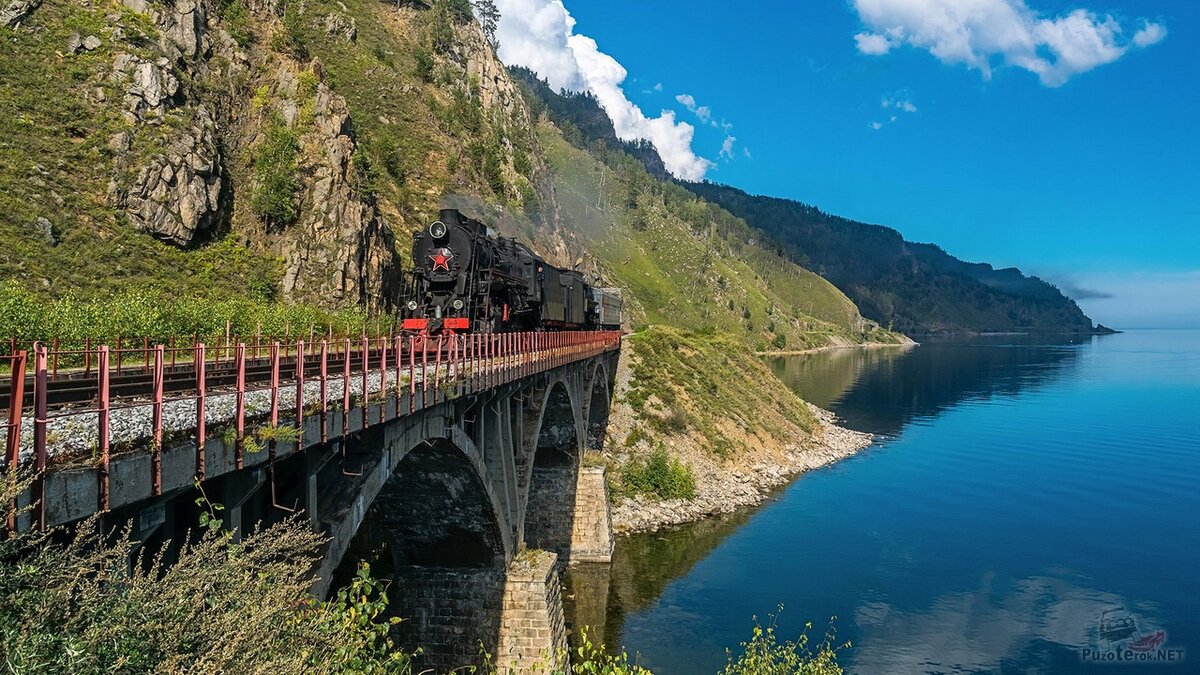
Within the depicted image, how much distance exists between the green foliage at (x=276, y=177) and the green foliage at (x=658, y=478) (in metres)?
30.4

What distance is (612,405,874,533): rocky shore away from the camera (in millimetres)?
39438

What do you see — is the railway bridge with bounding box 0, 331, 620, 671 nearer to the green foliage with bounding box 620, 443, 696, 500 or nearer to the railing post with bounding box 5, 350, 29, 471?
the railing post with bounding box 5, 350, 29, 471

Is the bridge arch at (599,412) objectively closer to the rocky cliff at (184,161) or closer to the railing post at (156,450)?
the rocky cliff at (184,161)

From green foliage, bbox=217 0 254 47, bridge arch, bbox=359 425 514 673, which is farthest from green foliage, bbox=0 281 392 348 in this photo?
green foliage, bbox=217 0 254 47

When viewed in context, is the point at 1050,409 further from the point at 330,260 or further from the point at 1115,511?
the point at 330,260

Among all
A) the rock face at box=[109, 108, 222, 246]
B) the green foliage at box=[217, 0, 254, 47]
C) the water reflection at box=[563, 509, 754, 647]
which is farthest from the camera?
the green foliage at box=[217, 0, 254, 47]

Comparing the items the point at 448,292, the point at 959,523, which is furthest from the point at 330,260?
the point at 959,523

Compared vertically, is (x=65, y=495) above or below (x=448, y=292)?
below

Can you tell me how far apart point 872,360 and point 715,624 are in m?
155

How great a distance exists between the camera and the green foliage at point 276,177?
166 feet

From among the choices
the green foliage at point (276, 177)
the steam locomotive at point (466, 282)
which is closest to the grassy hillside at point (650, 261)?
the green foliage at point (276, 177)

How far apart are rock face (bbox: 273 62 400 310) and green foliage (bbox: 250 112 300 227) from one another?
2.64 ft

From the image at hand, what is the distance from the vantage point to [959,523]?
40.1m

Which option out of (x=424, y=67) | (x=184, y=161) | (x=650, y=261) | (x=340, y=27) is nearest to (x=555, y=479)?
(x=184, y=161)
